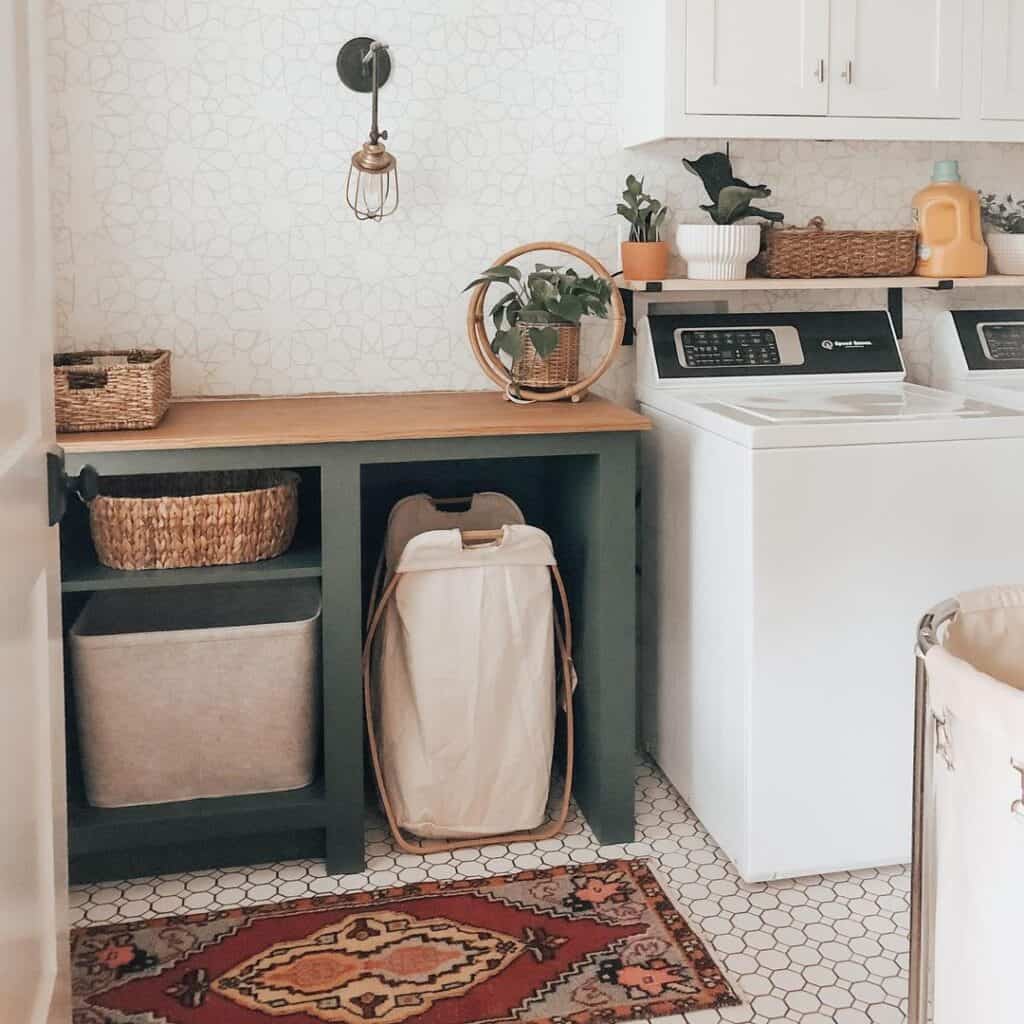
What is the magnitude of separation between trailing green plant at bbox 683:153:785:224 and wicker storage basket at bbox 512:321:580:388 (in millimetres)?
475

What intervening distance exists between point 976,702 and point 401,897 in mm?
1456

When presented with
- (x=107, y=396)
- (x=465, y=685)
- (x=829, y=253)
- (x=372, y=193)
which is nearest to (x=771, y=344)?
(x=829, y=253)

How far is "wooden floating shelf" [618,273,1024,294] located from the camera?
2.80 metres

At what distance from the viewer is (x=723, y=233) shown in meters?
2.82

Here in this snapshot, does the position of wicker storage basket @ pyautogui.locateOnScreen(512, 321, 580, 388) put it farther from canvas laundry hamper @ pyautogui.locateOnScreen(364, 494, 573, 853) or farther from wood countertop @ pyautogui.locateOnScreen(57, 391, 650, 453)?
canvas laundry hamper @ pyautogui.locateOnScreen(364, 494, 573, 853)

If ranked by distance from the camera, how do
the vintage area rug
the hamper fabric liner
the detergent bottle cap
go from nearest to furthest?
the hamper fabric liner
the vintage area rug
the detergent bottle cap

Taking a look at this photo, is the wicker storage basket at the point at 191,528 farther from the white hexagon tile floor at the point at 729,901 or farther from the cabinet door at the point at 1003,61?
the cabinet door at the point at 1003,61

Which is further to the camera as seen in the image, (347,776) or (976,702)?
(347,776)

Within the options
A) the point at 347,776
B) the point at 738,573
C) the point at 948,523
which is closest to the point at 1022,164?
the point at 948,523

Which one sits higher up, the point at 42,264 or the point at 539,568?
the point at 42,264

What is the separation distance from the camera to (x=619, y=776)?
103 inches

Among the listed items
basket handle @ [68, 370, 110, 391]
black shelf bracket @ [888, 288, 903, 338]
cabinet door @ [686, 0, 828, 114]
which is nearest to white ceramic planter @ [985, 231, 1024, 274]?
black shelf bracket @ [888, 288, 903, 338]

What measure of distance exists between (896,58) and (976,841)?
198 centimetres

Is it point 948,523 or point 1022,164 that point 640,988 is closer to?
point 948,523
